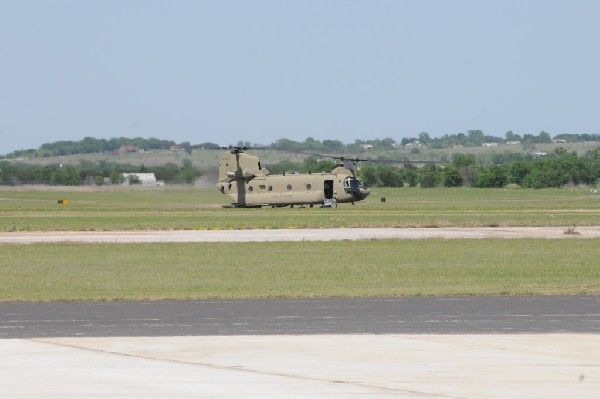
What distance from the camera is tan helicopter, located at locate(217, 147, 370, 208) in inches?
3944

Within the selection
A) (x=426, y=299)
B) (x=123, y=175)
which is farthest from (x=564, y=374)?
(x=123, y=175)

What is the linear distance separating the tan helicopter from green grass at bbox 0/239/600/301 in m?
44.5

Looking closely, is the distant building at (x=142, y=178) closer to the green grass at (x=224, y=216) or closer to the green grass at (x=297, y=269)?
the green grass at (x=224, y=216)

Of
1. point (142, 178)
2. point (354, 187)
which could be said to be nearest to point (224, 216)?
point (354, 187)

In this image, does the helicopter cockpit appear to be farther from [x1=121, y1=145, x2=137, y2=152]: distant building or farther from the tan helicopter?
[x1=121, y1=145, x2=137, y2=152]: distant building

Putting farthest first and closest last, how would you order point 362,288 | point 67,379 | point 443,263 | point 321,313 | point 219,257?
point 219,257 < point 443,263 < point 362,288 < point 321,313 < point 67,379

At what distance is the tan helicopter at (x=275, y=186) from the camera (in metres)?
100

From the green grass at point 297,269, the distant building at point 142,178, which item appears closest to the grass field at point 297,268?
the green grass at point 297,269

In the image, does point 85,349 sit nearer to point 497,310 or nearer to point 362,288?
point 497,310

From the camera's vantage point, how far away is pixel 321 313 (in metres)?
28.4

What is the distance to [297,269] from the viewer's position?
42312mm

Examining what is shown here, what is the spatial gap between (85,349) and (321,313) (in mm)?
7816

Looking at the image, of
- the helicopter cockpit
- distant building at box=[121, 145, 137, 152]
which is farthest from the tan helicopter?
distant building at box=[121, 145, 137, 152]

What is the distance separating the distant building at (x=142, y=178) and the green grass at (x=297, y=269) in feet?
207
